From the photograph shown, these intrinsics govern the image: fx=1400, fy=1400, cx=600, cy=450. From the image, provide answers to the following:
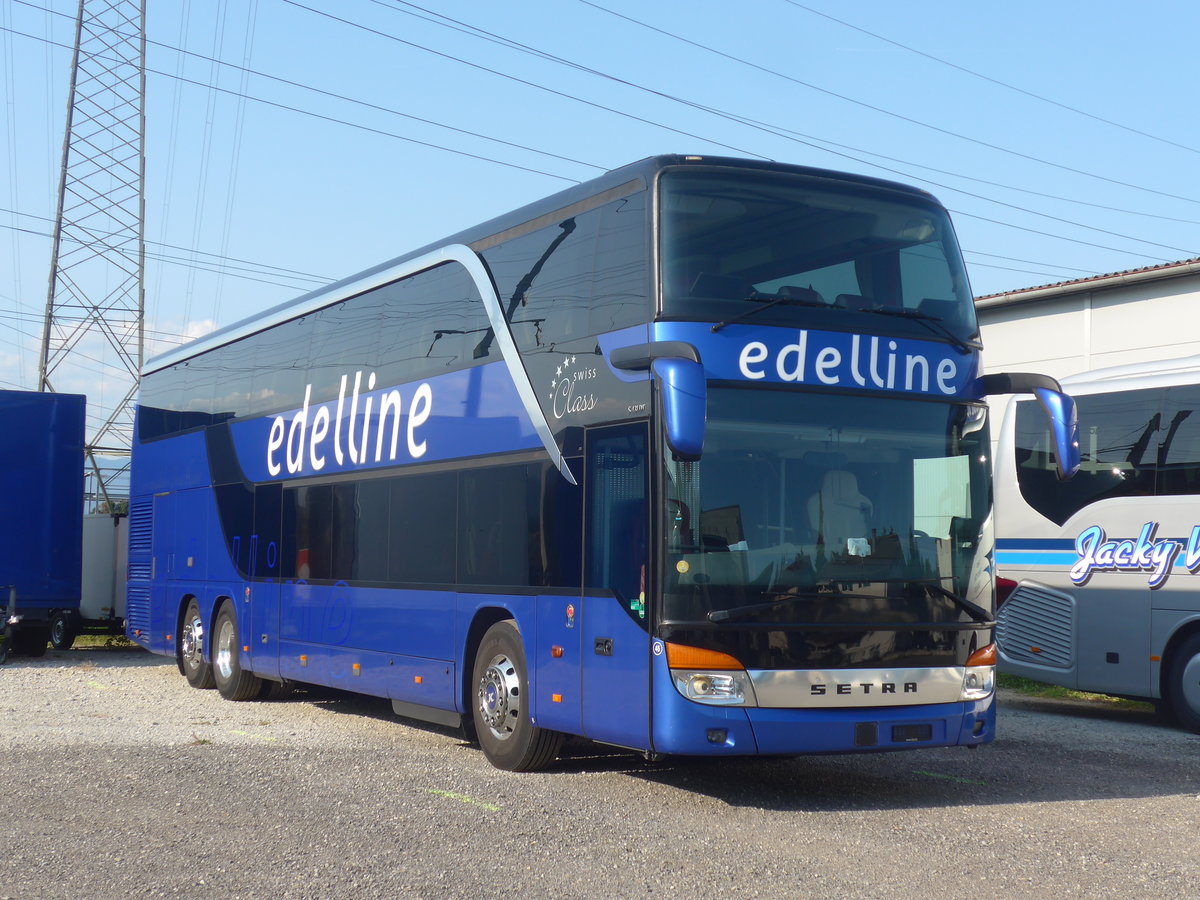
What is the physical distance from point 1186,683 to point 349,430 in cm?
798

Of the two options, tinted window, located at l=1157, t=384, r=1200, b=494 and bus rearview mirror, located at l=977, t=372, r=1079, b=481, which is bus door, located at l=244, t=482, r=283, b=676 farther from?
tinted window, located at l=1157, t=384, r=1200, b=494

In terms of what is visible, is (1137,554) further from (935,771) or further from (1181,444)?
(935,771)

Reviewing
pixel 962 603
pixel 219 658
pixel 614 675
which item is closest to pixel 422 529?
pixel 614 675

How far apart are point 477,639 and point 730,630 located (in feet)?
9.54

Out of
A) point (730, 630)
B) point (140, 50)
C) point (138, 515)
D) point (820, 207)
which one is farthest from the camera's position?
point (140, 50)

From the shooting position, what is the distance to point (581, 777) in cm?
951

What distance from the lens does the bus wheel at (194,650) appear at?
15953mm

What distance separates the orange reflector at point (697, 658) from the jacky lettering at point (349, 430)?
3.76 m

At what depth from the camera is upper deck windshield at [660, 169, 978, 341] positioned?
8.48 metres

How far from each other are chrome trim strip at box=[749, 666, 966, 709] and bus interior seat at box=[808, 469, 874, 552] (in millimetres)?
768

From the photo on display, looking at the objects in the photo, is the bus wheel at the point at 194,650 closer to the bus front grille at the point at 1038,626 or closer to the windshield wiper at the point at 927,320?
the bus front grille at the point at 1038,626

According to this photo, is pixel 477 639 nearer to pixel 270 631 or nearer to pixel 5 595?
pixel 270 631

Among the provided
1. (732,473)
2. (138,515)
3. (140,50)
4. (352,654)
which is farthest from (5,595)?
(140,50)

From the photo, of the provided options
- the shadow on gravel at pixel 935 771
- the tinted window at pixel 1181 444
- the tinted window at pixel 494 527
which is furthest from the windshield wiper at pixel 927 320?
the tinted window at pixel 1181 444
